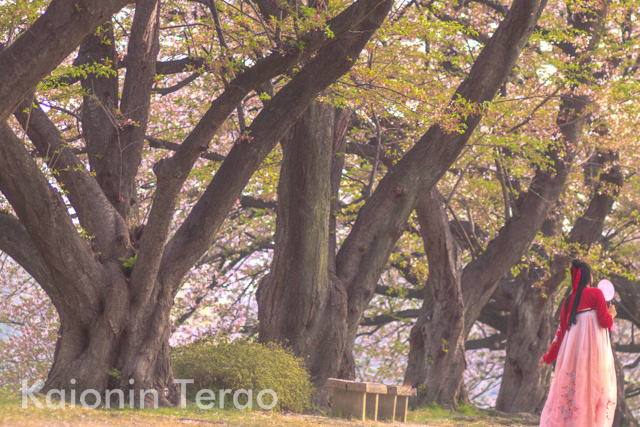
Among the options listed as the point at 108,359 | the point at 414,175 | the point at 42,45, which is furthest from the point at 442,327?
the point at 42,45

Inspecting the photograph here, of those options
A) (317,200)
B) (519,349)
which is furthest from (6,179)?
(519,349)

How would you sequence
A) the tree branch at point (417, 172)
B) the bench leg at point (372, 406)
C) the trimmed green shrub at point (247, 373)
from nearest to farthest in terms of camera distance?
1. the trimmed green shrub at point (247, 373)
2. the bench leg at point (372, 406)
3. the tree branch at point (417, 172)

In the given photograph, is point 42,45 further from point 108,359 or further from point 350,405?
point 350,405

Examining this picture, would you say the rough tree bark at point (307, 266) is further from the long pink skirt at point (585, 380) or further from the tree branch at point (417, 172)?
the long pink skirt at point (585, 380)

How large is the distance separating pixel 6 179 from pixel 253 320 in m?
13.3

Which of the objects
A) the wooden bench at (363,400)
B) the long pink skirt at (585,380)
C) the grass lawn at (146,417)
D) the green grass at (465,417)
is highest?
the long pink skirt at (585,380)

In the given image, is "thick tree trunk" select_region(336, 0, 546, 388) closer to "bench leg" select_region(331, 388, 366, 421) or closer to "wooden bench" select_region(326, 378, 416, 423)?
"wooden bench" select_region(326, 378, 416, 423)

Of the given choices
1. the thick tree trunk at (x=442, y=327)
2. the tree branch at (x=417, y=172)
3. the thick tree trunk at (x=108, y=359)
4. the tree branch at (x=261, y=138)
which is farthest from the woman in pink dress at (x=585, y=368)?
the thick tree trunk at (x=442, y=327)

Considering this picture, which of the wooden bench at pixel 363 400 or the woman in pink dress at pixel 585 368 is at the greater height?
the woman in pink dress at pixel 585 368

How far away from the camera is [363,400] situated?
26.8 ft

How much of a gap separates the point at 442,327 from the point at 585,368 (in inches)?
231

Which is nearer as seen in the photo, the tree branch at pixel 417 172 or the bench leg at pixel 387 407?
the bench leg at pixel 387 407

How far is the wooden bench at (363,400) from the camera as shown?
817 centimetres

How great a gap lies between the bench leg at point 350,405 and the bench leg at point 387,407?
572 millimetres
